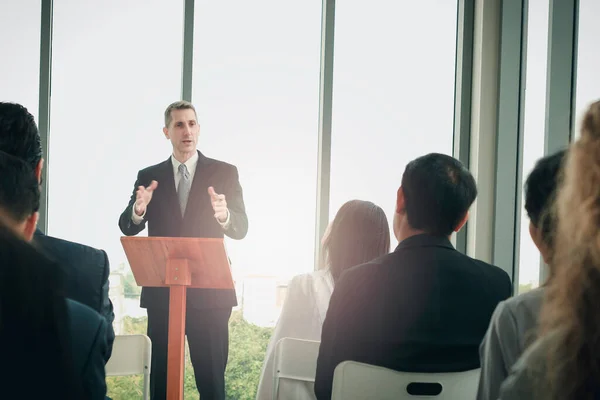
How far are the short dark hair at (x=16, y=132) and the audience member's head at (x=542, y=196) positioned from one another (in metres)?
1.42

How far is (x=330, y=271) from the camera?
2.39m

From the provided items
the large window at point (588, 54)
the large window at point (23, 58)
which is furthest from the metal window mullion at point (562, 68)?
the large window at point (23, 58)

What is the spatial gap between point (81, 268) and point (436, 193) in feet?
3.30

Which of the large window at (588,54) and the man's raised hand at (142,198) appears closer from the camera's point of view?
the large window at (588,54)

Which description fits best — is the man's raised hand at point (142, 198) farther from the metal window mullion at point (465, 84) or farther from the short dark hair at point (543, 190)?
the metal window mullion at point (465, 84)

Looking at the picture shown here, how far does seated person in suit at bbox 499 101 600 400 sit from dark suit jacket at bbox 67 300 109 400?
2.45ft

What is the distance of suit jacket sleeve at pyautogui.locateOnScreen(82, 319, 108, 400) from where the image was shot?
120cm

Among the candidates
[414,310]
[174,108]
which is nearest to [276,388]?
[414,310]

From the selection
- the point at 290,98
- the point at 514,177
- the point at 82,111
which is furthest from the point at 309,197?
the point at 82,111

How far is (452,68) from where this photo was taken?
4.89 m

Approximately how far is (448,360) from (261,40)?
4.26 meters

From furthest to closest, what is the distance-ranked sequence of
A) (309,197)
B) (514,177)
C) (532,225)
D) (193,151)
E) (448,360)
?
(309,197) < (514,177) < (193,151) < (448,360) < (532,225)

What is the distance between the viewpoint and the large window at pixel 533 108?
372cm

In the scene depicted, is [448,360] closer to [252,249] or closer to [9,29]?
[252,249]
